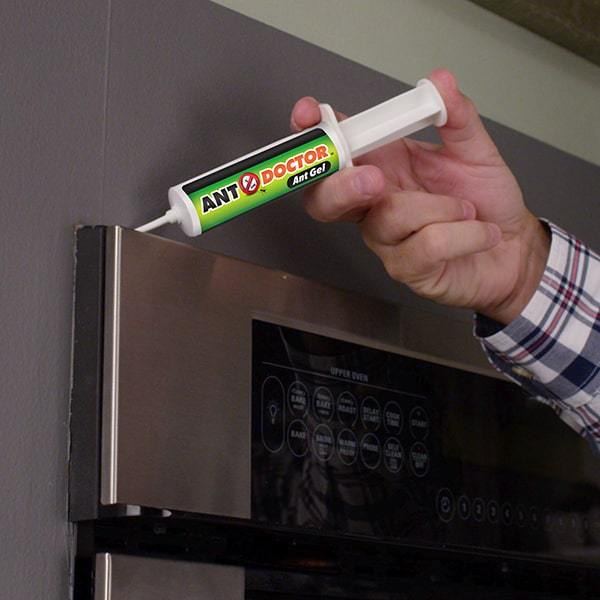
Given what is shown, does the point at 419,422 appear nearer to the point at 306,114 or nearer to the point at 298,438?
the point at 298,438

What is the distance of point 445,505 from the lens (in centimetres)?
80

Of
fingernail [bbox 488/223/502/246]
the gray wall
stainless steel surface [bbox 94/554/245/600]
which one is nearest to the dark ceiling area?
the gray wall

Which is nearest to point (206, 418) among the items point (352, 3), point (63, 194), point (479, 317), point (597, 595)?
point (63, 194)

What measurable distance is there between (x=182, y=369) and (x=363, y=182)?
15 centimetres

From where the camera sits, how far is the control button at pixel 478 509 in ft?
2.69

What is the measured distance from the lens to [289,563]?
733 millimetres

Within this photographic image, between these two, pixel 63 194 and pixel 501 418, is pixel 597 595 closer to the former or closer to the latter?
pixel 501 418

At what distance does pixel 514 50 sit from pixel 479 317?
0.92 feet

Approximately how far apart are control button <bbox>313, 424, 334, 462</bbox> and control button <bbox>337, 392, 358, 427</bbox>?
17 millimetres

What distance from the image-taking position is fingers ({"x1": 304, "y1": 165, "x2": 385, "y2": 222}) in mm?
682

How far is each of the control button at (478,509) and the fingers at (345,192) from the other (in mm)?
243

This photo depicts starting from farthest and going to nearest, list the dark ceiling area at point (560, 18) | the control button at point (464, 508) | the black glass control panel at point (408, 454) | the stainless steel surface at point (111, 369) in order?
the dark ceiling area at point (560, 18) < the control button at point (464, 508) < the black glass control panel at point (408, 454) < the stainless steel surface at point (111, 369)

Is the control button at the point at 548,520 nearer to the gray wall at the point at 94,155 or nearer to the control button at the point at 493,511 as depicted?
the control button at the point at 493,511

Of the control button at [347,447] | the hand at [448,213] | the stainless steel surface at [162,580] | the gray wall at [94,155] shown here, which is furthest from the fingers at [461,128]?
the stainless steel surface at [162,580]
